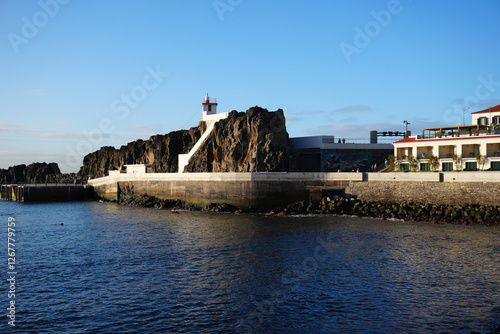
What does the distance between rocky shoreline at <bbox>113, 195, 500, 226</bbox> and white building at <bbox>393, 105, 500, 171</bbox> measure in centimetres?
1306

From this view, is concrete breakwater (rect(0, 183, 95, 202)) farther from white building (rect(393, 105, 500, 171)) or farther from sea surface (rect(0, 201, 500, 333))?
white building (rect(393, 105, 500, 171))

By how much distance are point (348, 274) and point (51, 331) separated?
15443 mm

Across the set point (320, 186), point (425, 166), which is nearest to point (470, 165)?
point (425, 166)

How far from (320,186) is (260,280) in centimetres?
3153

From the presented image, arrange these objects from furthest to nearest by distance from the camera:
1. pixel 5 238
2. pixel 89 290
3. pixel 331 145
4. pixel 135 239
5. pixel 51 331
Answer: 1. pixel 331 145
2. pixel 5 238
3. pixel 135 239
4. pixel 89 290
5. pixel 51 331

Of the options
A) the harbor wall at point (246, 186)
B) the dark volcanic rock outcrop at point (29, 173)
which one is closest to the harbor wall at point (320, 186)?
the harbor wall at point (246, 186)

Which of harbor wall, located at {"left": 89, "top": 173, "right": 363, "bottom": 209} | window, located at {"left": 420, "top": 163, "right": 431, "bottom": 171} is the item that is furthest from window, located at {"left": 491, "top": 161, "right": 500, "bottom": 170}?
harbor wall, located at {"left": 89, "top": 173, "right": 363, "bottom": 209}

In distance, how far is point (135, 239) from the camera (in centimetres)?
3866

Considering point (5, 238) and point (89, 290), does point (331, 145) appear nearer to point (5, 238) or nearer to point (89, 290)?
point (5, 238)

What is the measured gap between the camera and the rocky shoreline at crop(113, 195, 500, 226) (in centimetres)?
4283

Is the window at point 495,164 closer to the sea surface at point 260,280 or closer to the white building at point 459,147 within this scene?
the white building at point 459,147

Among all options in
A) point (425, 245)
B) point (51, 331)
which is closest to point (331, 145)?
point (425, 245)

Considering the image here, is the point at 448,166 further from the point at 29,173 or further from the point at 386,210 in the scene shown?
the point at 29,173

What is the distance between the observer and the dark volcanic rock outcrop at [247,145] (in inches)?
2869
